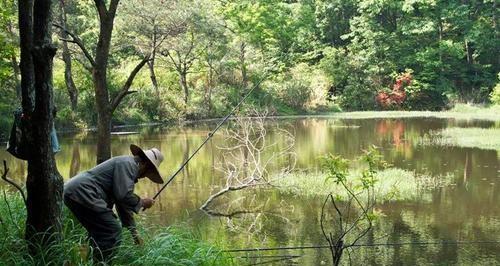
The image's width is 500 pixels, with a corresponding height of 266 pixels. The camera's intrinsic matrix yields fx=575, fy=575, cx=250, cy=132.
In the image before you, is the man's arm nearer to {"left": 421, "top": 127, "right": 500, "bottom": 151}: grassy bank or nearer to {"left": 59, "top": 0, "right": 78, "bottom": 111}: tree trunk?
{"left": 421, "top": 127, "right": 500, "bottom": 151}: grassy bank

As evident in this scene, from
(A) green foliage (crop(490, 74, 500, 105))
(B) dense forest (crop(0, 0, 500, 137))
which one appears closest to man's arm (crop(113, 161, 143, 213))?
(B) dense forest (crop(0, 0, 500, 137))

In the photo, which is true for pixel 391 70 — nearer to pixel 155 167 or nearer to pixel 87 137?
pixel 87 137

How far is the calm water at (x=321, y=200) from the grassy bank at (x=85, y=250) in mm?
1471

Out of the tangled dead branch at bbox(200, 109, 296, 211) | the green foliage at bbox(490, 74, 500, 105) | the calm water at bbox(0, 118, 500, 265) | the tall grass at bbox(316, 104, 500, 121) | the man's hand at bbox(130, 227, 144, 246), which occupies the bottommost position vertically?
the calm water at bbox(0, 118, 500, 265)

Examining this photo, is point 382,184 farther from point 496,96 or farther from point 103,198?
point 496,96

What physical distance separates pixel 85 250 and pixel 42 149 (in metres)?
0.70

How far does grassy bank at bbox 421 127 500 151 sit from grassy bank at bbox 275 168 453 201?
5.71 m

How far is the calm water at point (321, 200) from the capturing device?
7266mm

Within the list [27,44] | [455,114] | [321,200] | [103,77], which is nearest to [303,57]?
[455,114]

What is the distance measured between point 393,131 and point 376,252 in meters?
16.0

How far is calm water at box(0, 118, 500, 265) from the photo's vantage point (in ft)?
23.8

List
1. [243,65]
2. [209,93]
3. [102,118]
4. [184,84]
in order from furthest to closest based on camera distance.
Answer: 1. [243,65]
2. [209,93]
3. [184,84]
4. [102,118]

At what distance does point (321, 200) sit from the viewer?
10.4 meters

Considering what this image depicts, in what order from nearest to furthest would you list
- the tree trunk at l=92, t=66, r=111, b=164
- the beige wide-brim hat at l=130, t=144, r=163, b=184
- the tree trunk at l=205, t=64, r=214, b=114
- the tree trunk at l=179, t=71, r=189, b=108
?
1. the beige wide-brim hat at l=130, t=144, r=163, b=184
2. the tree trunk at l=92, t=66, r=111, b=164
3. the tree trunk at l=179, t=71, r=189, b=108
4. the tree trunk at l=205, t=64, r=214, b=114
